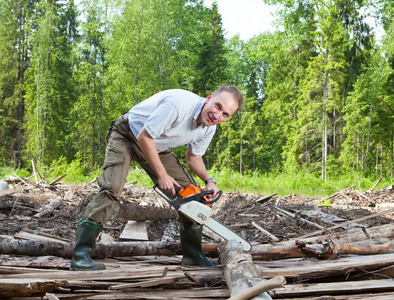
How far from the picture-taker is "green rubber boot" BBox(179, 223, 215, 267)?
3.62 m

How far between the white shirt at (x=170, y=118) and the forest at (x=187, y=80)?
18.1 m

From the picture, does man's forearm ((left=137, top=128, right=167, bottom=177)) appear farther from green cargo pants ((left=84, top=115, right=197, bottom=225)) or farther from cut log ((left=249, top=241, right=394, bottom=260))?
cut log ((left=249, top=241, right=394, bottom=260))

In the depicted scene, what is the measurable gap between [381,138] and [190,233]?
2939cm

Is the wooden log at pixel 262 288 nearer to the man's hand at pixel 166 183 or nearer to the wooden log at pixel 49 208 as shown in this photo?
the man's hand at pixel 166 183

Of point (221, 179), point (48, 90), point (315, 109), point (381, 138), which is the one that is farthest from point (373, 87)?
point (48, 90)

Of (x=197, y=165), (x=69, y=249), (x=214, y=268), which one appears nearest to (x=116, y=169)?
(x=197, y=165)

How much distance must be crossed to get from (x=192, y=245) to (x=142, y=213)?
3022mm

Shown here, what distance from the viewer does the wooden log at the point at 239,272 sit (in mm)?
2307

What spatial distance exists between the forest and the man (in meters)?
18.0

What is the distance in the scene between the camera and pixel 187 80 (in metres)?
28.9

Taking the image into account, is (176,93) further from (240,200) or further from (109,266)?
(240,200)

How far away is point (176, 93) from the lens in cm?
327

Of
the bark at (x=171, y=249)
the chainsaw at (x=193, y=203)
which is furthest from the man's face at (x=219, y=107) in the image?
the bark at (x=171, y=249)

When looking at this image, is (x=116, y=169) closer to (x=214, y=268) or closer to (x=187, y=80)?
(x=214, y=268)
